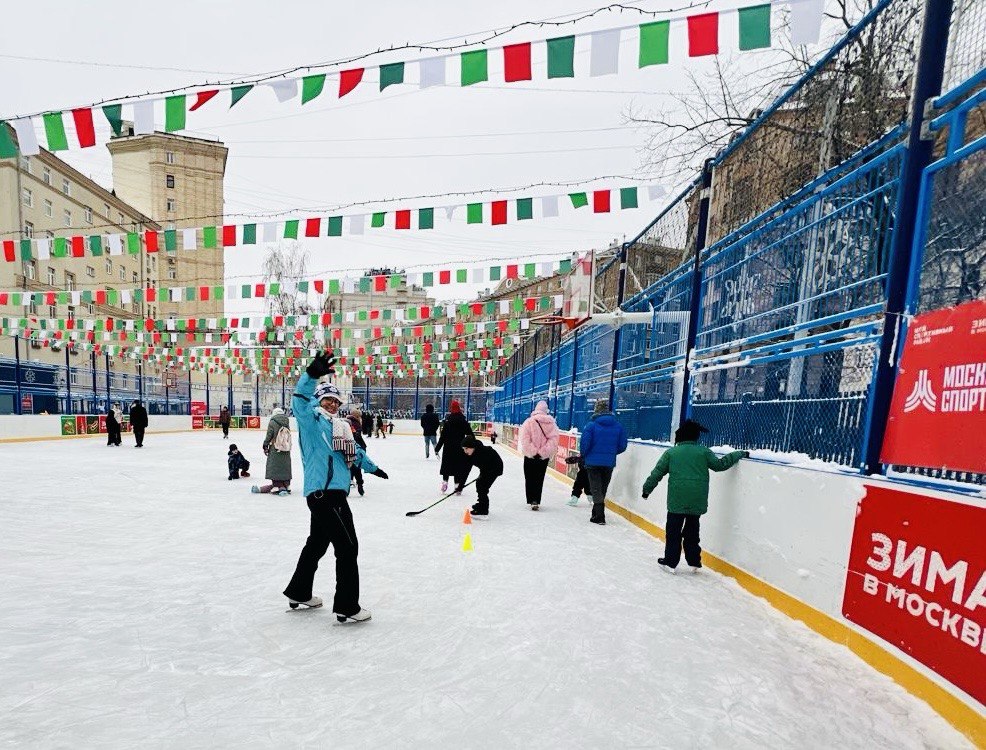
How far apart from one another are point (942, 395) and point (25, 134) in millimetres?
8980

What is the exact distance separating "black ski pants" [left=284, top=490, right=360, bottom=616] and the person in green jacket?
8.13 ft

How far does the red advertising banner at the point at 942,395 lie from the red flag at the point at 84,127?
26.7ft

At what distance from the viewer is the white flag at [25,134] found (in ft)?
19.5

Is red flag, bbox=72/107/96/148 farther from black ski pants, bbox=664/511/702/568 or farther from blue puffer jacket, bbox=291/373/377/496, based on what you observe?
black ski pants, bbox=664/511/702/568

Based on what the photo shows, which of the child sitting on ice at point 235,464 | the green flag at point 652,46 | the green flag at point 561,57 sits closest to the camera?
the green flag at point 652,46

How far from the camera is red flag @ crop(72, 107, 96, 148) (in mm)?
5887

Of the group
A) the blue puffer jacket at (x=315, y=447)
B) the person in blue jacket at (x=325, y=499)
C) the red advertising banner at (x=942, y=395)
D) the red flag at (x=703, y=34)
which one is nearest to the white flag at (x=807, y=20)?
the red flag at (x=703, y=34)

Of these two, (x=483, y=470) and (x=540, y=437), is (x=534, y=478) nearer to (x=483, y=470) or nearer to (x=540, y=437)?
(x=540, y=437)

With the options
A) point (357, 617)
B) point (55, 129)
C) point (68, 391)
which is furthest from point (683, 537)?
point (68, 391)

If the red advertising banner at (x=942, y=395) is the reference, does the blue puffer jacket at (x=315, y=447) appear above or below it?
below

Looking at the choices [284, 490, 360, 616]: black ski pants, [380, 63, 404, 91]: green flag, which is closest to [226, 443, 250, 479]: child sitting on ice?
[380, 63, 404, 91]: green flag

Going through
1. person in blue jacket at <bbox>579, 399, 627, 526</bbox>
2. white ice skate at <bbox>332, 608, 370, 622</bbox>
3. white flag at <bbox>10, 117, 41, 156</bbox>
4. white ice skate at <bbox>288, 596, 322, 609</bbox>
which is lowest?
white ice skate at <bbox>288, 596, 322, 609</bbox>

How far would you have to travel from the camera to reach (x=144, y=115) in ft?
18.8

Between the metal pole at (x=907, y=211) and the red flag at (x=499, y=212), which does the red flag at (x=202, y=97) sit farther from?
the metal pole at (x=907, y=211)
